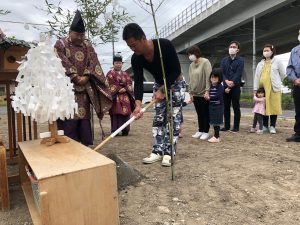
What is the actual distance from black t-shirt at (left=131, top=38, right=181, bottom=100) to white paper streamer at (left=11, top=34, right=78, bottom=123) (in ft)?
3.71

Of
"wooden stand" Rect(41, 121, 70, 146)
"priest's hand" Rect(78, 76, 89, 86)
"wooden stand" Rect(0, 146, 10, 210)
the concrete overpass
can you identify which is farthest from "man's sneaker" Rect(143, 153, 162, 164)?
the concrete overpass

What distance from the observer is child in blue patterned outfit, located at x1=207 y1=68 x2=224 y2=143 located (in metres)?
5.16

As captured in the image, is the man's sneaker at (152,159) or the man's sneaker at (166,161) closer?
the man's sneaker at (166,161)

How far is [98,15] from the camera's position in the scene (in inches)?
220

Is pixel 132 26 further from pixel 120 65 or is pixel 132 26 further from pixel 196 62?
pixel 120 65

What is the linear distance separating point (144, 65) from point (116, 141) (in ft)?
7.29

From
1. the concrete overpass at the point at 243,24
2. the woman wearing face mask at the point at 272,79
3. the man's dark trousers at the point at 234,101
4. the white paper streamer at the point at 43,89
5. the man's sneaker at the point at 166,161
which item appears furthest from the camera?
the concrete overpass at the point at 243,24

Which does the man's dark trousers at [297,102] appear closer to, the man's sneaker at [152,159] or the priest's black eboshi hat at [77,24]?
the man's sneaker at [152,159]

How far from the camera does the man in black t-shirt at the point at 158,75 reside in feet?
10.8

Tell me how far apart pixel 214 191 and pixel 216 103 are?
2.48 m

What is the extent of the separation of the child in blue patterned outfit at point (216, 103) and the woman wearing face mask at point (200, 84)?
194mm

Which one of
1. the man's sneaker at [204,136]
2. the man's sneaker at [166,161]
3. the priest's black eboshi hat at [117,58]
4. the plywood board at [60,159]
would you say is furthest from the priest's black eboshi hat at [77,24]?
the man's sneaker at [204,136]

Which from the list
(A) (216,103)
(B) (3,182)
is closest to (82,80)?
(B) (3,182)

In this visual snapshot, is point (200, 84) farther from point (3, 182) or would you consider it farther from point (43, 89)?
point (3, 182)
